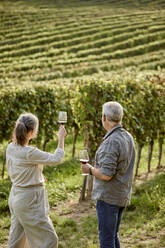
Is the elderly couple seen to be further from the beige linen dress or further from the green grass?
the green grass

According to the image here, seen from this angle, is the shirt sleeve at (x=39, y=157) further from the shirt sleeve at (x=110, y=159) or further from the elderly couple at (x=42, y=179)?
the shirt sleeve at (x=110, y=159)

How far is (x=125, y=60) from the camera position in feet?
102

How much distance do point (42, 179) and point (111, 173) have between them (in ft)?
3.27

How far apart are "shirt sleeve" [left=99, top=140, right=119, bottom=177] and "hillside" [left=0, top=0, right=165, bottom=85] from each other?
1831 cm

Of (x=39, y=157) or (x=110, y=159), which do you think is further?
(x=39, y=157)

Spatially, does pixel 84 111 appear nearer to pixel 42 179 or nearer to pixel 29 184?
pixel 42 179

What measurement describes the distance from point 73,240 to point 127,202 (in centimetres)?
218

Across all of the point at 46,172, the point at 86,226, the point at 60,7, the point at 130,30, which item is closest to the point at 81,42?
the point at 130,30

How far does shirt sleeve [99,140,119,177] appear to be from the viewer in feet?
12.8

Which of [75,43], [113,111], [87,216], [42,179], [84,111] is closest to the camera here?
[113,111]

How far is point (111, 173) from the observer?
390cm

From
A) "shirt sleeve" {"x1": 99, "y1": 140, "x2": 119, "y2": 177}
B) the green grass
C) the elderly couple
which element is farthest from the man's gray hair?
the green grass

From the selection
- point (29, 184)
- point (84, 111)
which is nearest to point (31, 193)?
point (29, 184)

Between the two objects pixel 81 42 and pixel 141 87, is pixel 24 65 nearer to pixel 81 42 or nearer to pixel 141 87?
pixel 81 42
